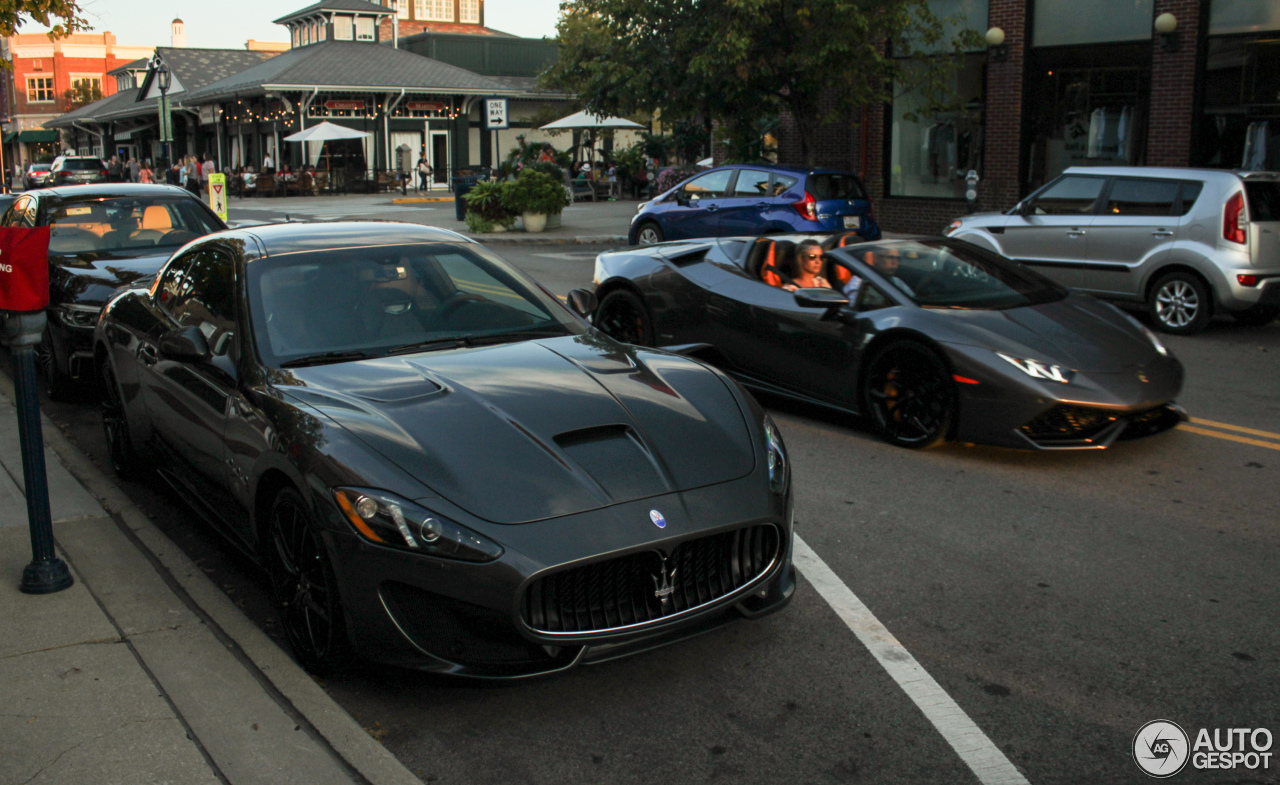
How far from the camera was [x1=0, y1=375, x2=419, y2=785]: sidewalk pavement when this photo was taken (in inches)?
127

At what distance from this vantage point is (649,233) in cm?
1927

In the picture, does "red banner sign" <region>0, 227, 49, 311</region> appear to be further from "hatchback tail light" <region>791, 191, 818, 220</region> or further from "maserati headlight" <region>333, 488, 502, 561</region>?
"hatchback tail light" <region>791, 191, 818, 220</region>

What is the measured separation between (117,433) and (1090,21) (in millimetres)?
17744

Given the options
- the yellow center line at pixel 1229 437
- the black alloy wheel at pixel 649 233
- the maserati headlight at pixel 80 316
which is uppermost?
the black alloy wheel at pixel 649 233

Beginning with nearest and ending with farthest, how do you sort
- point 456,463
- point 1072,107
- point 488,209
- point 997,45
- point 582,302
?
point 456,463 < point 582,302 < point 1072,107 < point 997,45 < point 488,209

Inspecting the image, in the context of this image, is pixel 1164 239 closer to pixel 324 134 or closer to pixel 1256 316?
pixel 1256 316

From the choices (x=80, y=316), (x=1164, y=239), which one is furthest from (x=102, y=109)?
(x=1164, y=239)

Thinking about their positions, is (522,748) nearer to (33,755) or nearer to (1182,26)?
(33,755)

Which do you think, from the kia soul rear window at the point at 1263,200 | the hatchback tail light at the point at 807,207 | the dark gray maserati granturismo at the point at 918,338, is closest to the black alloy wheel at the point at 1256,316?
the kia soul rear window at the point at 1263,200

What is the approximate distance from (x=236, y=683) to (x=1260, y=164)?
17.8m

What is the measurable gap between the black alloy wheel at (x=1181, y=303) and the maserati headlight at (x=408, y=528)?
10.2 metres

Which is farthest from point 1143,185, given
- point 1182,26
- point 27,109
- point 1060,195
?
point 27,109

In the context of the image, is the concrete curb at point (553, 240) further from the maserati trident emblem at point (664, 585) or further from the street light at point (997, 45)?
the maserati trident emblem at point (664, 585)

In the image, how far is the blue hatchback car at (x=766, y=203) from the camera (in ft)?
55.6
